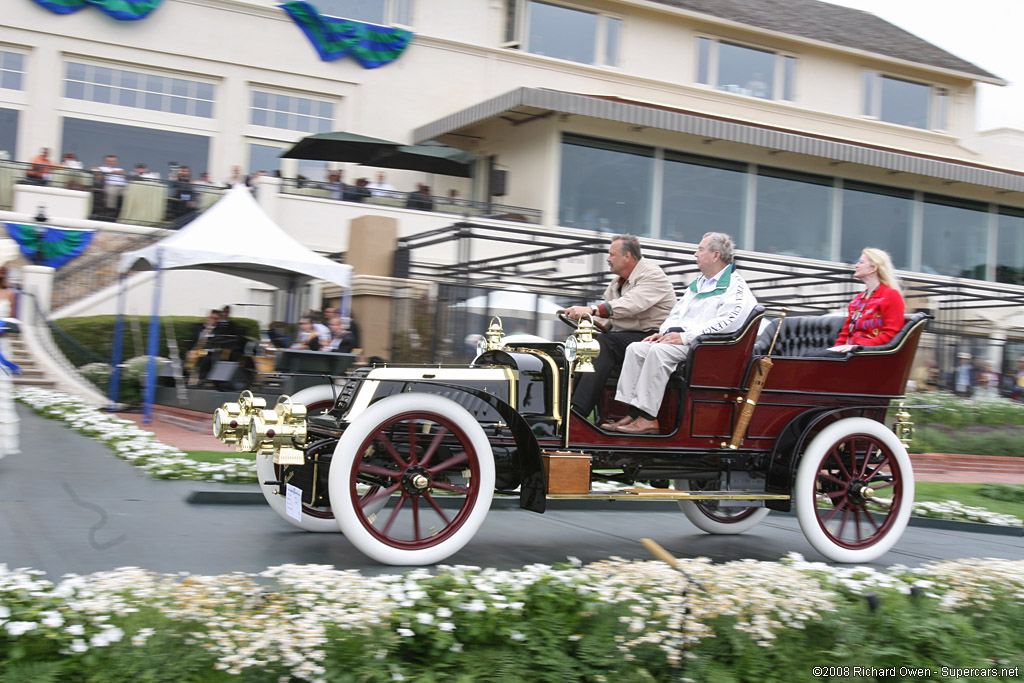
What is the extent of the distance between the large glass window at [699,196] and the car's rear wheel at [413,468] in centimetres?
1964

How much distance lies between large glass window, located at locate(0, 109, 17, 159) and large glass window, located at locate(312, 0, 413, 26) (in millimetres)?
7276

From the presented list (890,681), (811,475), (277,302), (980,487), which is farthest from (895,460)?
(277,302)

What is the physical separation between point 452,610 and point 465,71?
2232 cm

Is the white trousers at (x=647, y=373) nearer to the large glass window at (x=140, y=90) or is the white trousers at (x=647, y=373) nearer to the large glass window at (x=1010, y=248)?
the large glass window at (x=140, y=90)

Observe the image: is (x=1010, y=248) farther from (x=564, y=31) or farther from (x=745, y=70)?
(x=564, y=31)

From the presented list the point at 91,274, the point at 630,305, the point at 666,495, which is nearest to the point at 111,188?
the point at 91,274

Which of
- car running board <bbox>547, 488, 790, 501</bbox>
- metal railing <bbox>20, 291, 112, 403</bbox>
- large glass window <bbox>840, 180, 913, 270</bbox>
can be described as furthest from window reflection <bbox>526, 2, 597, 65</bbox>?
car running board <bbox>547, 488, 790, 501</bbox>

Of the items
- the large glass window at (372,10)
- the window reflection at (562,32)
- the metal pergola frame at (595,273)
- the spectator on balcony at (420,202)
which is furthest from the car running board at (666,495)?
Answer: the window reflection at (562,32)

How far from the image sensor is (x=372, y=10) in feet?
77.6

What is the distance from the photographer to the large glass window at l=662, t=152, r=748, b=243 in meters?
24.2

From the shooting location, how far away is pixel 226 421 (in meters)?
4.86

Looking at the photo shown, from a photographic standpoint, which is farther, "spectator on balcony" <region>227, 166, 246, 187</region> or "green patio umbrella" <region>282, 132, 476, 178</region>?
"spectator on balcony" <region>227, 166, 246, 187</region>

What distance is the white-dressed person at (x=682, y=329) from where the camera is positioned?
5.59 meters

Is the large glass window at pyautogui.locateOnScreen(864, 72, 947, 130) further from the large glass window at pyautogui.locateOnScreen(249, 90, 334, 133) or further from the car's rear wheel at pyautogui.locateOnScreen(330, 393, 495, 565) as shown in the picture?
the car's rear wheel at pyautogui.locateOnScreen(330, 393, 495, 565)
